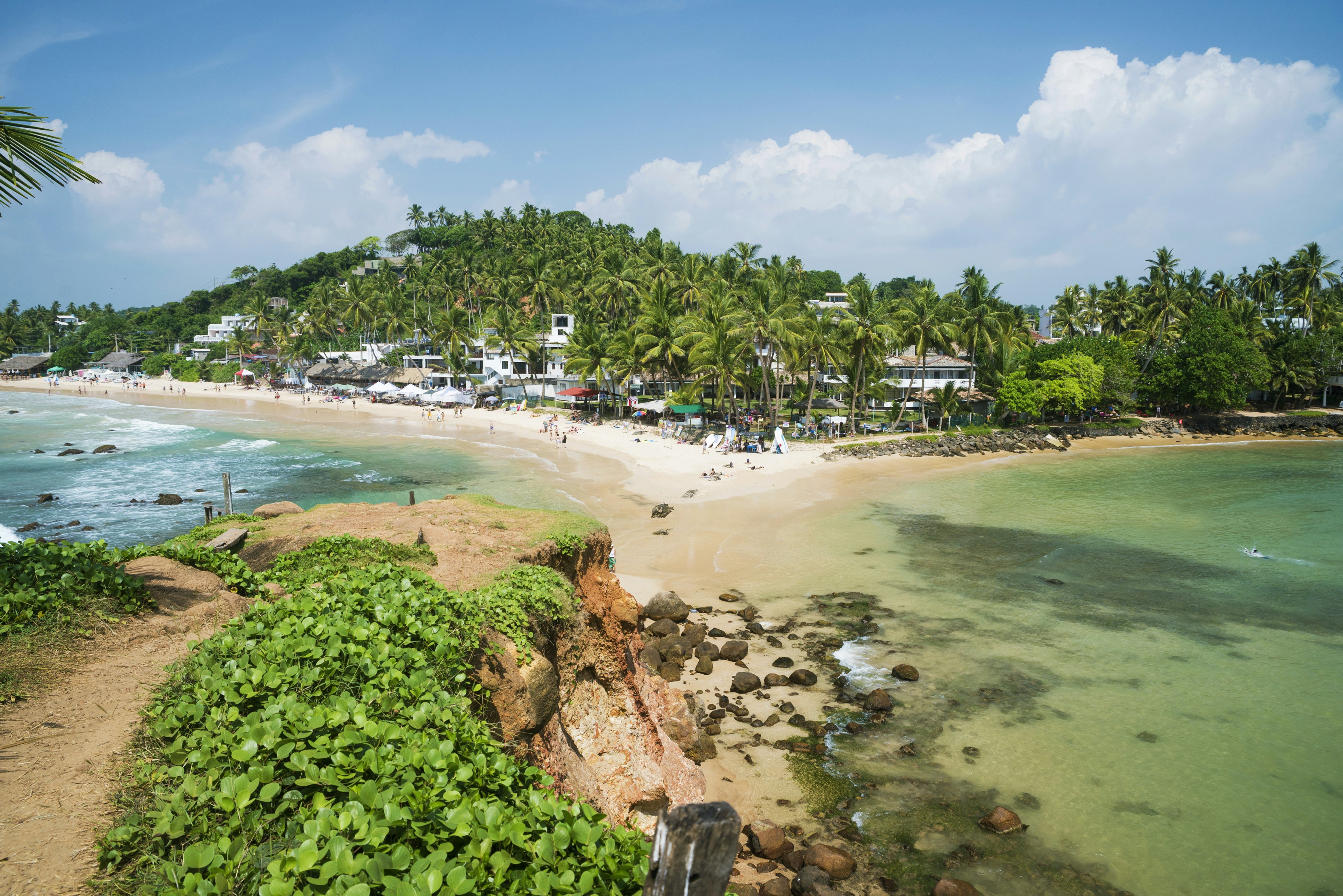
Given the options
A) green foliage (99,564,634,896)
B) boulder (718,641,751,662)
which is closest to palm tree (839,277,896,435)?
boulder (718,641,751,662)

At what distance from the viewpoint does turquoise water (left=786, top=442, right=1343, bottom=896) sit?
10805mm

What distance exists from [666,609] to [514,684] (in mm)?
10772

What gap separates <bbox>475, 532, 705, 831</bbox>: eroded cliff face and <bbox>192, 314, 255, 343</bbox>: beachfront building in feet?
394

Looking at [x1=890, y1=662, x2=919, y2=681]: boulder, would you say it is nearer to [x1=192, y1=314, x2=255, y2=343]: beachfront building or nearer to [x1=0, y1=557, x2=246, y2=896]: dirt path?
[x1=0, y1=557, x2=246, y2=896]: dirt path

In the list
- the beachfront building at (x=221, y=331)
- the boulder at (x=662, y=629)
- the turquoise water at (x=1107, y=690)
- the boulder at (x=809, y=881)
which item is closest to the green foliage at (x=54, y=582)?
the boulder at (x=809, y=881)

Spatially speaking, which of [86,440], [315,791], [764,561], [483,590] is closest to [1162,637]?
[764,561]

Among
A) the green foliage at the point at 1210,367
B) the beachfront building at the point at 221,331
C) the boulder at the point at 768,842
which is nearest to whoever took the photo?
the boulder at the point at 768,842

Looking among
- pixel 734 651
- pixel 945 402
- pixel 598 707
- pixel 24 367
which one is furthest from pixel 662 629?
pixel 24 367

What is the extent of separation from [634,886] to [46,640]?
243 inches

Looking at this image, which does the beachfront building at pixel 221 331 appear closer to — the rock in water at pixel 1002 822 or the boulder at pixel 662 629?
the boulder at pixel 662 629

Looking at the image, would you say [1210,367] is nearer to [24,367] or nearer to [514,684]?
[514,684]

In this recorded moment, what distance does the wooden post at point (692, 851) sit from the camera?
3176 millimetres

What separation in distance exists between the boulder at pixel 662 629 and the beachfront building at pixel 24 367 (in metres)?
138

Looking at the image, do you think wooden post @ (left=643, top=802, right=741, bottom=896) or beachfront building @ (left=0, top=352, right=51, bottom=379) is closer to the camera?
wooden post @ (left=643, top=802, right=741, bottom=896)
